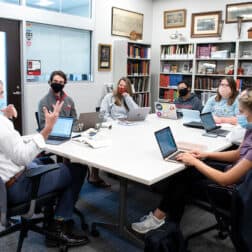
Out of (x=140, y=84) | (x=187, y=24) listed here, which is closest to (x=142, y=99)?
(x=140, y=84)

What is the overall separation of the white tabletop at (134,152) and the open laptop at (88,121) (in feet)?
0.39

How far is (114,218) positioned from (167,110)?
5.19 ft

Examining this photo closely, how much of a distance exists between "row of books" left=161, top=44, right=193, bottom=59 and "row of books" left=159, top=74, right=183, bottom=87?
40cm

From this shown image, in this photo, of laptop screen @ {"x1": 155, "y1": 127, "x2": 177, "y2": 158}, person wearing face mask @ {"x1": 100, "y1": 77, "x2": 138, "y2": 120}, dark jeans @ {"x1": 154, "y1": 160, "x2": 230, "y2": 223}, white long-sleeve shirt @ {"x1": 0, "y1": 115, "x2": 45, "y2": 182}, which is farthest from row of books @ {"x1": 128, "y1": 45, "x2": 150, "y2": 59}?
white long-sleeve shirt @ {"x1": 0, "y1": 115, "x2": 45, "y2": 182}

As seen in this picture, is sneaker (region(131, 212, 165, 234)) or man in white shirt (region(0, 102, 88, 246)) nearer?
man in white shirt (region(0, 102, 88, 246))

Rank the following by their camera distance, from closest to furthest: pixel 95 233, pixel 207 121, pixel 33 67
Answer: pixel 95 233 → pixel 207 121 → pixel 33 67

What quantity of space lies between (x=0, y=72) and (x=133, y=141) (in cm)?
294

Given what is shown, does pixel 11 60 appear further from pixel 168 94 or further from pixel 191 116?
pixel 168 94

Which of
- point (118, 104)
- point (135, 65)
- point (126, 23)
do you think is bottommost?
point (118, 104)

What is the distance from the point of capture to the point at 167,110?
3.76 m

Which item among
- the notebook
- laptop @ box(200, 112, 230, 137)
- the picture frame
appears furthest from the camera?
the picture frame

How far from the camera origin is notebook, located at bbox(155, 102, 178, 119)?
372 centimetres

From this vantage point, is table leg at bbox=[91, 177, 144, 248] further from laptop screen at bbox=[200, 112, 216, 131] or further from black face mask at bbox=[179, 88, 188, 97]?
black face mask at bbox=[179, 88, 188, 97]

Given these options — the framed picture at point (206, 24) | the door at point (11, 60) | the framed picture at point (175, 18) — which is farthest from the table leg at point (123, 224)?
the framed picture at point (175, 18)
